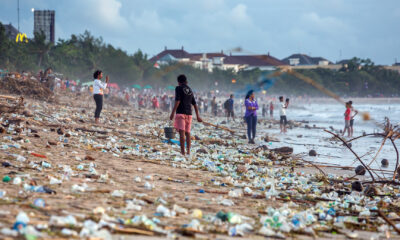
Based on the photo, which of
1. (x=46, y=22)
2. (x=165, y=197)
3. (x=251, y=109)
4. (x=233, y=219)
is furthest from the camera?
(x=46, y=22)

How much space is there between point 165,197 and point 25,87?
14.5 m

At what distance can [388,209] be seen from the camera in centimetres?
471

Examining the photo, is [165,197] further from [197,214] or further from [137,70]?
[137,70]

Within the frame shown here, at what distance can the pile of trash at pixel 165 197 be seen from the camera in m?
3.13

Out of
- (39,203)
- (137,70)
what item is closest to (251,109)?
(39,203)

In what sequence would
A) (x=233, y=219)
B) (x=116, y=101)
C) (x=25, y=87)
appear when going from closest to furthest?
(x=233, y=219), (x=25, y=87), (x=116, y=101)

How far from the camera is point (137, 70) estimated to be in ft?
205

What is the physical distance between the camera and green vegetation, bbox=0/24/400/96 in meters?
38.9

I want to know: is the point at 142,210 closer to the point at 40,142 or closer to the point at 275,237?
the point at 275,237

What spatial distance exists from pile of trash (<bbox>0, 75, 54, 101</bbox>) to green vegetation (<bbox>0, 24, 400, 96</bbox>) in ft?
15.6

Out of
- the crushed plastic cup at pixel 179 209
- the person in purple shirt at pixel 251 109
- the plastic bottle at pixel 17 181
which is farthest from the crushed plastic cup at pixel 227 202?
the person in purple shirt at pixel 251 109

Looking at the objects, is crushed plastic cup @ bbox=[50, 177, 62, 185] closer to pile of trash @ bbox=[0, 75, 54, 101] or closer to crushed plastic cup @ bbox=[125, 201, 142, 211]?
crushed plastic cup @ bbox=[125, 201, 142, 211]

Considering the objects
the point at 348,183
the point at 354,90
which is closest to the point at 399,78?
the point at 354,90

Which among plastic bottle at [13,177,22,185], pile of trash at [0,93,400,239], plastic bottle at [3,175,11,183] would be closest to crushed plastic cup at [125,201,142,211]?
pile of trash at [0,93,400,239]
